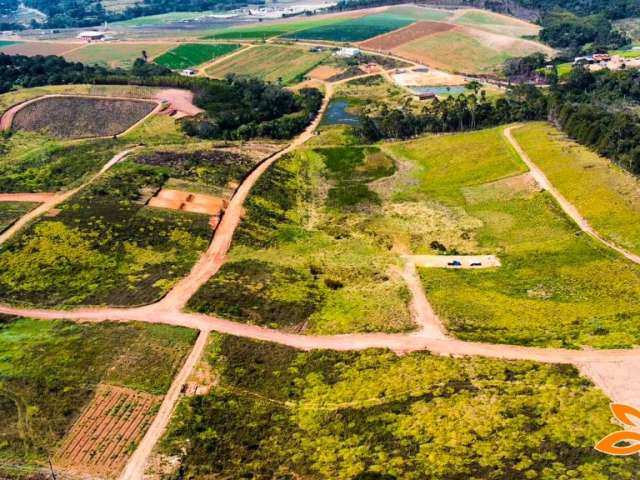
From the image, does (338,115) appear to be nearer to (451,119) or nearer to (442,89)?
(451,119)

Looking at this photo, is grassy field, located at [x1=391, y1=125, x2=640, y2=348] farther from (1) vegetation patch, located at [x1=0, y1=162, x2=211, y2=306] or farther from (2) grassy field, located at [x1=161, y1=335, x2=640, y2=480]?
(1) vegetation patch, located at [x1=0, y1=162, x2=211, y2=306]

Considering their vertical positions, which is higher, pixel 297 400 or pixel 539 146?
pixel 539 146

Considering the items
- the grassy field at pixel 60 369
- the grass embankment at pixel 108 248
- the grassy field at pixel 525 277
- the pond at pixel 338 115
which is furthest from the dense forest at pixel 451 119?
the grassy field at pixel 60 369

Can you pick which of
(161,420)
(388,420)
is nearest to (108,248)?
(161,420)

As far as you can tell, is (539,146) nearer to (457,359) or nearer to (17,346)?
(457,359)

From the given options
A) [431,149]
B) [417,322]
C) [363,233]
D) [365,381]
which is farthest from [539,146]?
[365,381]

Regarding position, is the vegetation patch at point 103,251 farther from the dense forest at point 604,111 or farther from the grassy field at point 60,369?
the dense forest at point 604,111

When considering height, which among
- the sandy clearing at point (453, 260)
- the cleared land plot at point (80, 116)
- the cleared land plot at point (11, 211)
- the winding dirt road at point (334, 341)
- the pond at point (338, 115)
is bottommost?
the sandy clearing at point (453, 260)
